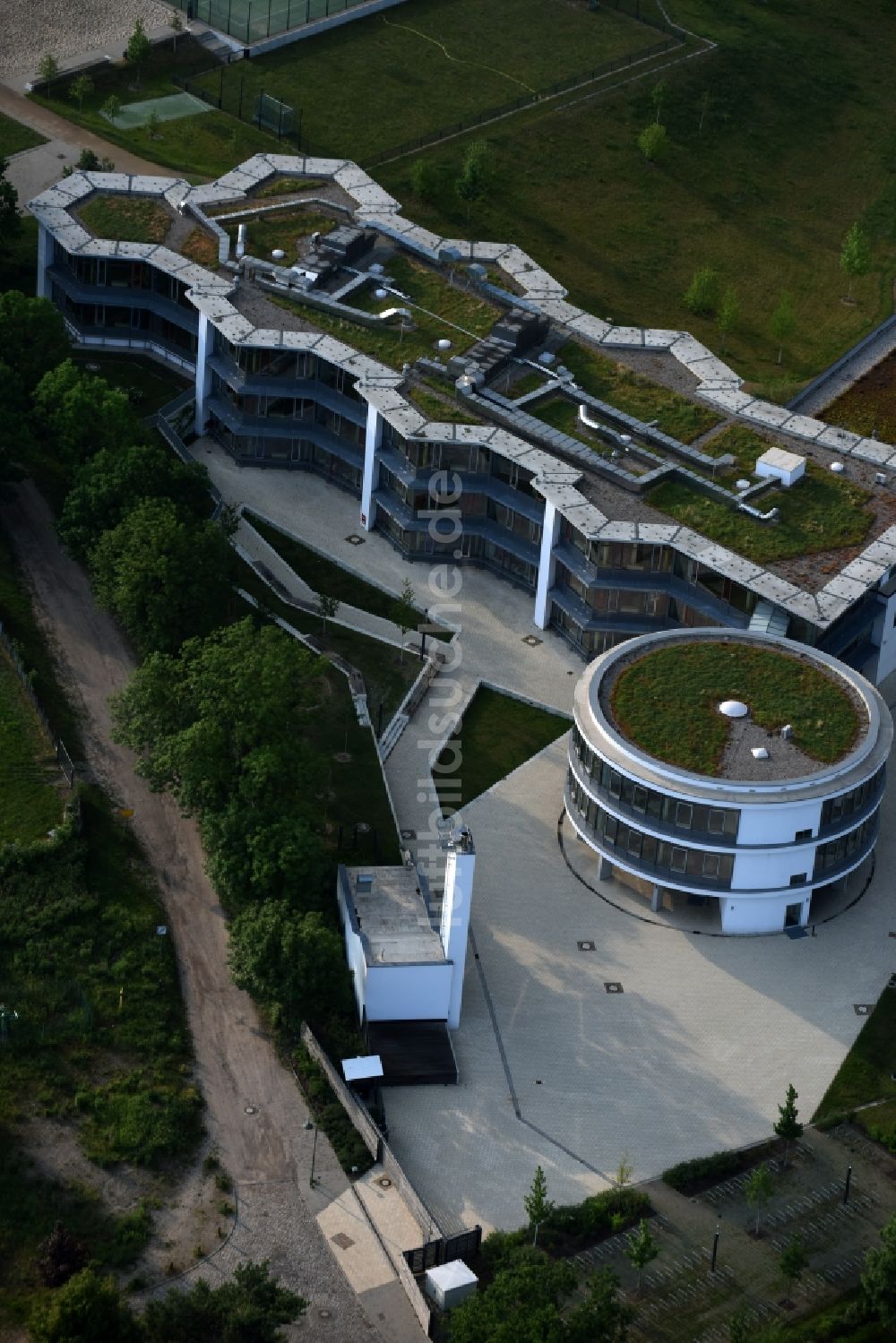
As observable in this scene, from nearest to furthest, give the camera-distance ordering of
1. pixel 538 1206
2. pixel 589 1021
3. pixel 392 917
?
pixel 538 1206 < pixel 589 1021 < pixel 392 917

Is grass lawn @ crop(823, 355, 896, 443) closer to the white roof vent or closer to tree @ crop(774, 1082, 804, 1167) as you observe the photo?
the white roof vent

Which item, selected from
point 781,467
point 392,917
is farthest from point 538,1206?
point 781,467

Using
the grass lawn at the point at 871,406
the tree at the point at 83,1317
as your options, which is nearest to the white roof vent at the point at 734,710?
the grass lawn at the point at 871,406

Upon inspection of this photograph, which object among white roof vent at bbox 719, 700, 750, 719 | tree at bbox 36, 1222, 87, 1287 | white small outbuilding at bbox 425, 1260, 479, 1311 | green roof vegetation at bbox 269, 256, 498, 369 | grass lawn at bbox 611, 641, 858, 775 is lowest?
white small outbuilding at bbox 425, 1260, 479, 1311

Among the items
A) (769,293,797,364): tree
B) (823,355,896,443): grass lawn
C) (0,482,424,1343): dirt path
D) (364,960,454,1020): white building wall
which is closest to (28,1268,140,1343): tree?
(0,482,424,1343): dirt path

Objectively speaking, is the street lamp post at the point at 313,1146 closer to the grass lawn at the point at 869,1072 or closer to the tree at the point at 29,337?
the grass lawn at the point at 869,1072

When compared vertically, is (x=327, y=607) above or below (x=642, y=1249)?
above

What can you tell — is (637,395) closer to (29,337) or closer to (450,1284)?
(29,337)
